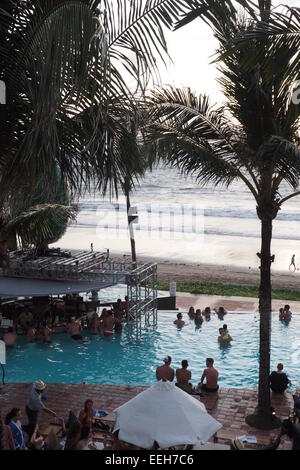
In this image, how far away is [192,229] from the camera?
5378cm

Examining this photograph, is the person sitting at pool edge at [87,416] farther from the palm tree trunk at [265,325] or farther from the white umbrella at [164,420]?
the palm tree trunk at [265,325]

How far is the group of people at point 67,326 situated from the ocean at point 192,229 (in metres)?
7.87

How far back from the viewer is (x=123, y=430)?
841 cm

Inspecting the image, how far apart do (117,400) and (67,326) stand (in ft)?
21.1

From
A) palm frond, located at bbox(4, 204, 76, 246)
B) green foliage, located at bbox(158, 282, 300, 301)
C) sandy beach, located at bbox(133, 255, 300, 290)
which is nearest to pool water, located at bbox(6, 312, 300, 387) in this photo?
palm frond, located at bbox(4, 204, 76, 246)

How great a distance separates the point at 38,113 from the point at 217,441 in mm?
7025

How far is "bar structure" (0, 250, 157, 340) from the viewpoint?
719 inches

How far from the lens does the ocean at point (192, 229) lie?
41.5 meters

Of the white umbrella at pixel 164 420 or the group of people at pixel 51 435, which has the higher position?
the white umbrella at pixel 164 420

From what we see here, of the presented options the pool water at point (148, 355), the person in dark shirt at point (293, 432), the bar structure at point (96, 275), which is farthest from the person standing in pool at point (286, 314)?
the person in dark shirt at point (293, 432)

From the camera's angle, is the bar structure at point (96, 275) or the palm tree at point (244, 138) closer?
the palm tree at point (244, 138)

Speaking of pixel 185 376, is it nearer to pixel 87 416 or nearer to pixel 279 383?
pixel 279 383

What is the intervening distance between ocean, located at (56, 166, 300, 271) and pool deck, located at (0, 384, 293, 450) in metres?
13.4

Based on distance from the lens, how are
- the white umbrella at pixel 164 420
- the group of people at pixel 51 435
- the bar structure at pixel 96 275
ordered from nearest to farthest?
the white umbrella at pixel 164 420, the group of people at pixel 51 435, the bar structure at pixel 96 275
